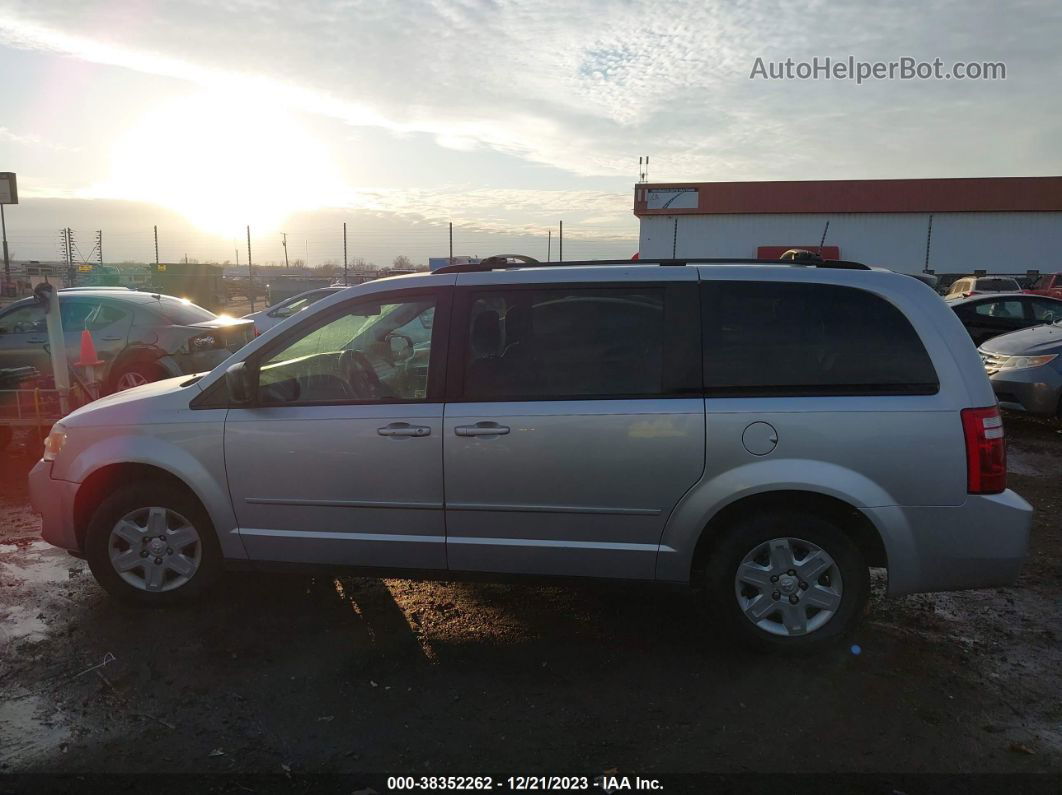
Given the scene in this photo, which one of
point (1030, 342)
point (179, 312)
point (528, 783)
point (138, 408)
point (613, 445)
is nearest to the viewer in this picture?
point (528, 783)

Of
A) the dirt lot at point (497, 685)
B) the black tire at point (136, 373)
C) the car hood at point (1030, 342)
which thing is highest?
the car hood at point (1030, 342)

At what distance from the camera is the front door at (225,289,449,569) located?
12.2ft

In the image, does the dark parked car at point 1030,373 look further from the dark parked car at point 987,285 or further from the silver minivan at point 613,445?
the dark parked car at point 987,285

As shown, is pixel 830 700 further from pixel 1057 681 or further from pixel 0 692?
pixel 0 692

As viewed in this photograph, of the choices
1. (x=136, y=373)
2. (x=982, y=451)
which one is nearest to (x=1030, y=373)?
(x=982, y=451)

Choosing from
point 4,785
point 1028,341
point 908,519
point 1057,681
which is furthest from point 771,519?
point 1028,341

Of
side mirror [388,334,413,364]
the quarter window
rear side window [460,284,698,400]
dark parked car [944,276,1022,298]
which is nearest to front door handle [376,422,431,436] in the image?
rear side window [460,284,698,400]

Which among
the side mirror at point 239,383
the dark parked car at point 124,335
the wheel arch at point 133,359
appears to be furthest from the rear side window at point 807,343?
the wheel arch at point 133,359

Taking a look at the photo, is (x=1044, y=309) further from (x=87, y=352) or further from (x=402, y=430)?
(x=87, y=352)

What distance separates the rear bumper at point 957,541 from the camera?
11.0 ft

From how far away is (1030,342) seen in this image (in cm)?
893

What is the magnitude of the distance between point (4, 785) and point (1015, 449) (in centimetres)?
895

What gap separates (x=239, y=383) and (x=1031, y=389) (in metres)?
8.42

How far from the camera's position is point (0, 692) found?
338 centimetres
